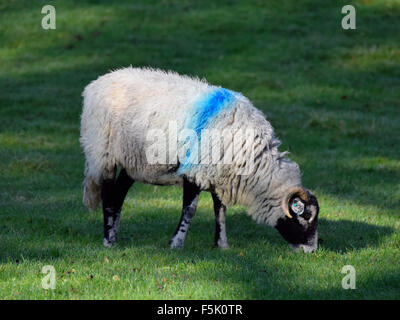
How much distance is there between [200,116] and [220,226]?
142 centimetres

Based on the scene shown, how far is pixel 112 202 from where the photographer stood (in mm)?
8945

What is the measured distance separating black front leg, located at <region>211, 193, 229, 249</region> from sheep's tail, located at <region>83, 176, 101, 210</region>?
1.61 meters

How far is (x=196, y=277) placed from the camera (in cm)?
708

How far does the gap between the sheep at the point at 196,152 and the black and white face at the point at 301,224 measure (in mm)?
12

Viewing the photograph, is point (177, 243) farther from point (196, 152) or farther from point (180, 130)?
point (180, 130)

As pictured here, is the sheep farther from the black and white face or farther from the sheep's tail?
the sheep's tail

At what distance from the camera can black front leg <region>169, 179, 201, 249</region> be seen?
828cm

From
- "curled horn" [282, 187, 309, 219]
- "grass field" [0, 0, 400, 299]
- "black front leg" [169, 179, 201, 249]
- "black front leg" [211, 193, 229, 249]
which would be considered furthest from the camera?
"black front leg" [211, 193, 229, 249]

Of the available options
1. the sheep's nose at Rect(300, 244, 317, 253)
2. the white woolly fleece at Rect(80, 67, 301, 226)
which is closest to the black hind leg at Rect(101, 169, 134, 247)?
the white woolly fleece at Rect(80, 67, 301, 226)

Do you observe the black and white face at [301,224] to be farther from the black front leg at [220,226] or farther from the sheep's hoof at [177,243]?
the sheep's hoof at [177,243]

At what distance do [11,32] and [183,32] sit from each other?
542cm

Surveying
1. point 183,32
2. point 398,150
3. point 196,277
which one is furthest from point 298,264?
point 183,32

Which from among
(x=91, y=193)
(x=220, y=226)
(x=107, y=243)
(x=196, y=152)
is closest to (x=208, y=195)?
(x=91, y=193)
